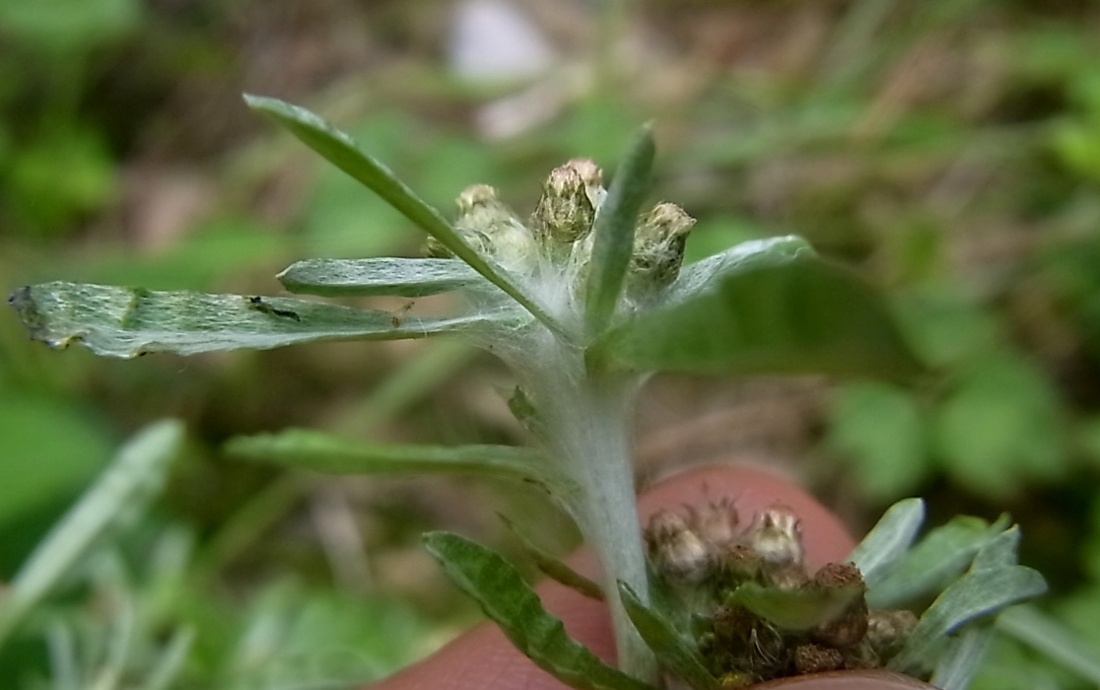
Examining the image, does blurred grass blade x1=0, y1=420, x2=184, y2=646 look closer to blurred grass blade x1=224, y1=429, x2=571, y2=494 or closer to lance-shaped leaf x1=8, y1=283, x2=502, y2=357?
blurred grass blade x1=224, y1=429, x2=571, y2=494

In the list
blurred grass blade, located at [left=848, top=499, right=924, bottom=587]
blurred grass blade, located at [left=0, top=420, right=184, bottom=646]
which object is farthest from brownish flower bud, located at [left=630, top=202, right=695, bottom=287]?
blurred grass blade, located at [left=0, top=420, right=184, bottom=646]

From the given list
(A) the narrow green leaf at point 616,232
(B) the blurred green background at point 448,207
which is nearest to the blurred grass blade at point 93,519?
(B) the blurred green background at point 448,207

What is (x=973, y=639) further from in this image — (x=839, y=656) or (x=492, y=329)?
(x=492, y=329)

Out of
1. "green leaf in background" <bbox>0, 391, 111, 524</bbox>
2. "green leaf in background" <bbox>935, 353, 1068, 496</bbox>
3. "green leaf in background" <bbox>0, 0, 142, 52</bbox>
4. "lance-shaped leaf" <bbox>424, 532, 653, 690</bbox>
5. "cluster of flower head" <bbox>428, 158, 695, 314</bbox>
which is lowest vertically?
"lance-shaped leaf" <bbox>424, 532, 653, 690</bbox>

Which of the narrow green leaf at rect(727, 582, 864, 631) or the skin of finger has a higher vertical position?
the skin of finger

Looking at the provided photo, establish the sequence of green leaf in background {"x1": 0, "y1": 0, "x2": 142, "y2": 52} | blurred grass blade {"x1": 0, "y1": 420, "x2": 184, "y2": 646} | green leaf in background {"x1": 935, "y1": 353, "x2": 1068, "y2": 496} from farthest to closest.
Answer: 1. green leaf in background {"x1": 0, "y1": 0, "x2": 142, "y2": 52}
2. green leaf in background {"x1": 935, "y1": 353, "x2": 1068, "y2": 496}
3. blurred grass blade {"x1": 0, "y1": 420, "x2": 184, "y2": 646}

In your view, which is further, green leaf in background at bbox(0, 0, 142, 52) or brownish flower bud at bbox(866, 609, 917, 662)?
green leaf in background at bbox(0, 0, 142, 52)

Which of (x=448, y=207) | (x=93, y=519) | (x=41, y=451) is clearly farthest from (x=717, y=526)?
(x=448, y=207)
